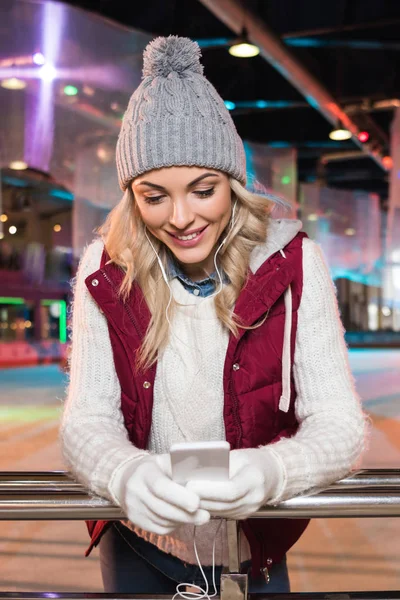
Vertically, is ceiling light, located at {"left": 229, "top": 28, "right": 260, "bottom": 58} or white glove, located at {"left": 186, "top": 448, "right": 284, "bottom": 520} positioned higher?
ceiling light, located at {"left": 229, "top": 28, "right": 260, "bottom": 58}

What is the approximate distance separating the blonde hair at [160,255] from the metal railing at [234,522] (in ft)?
0.95

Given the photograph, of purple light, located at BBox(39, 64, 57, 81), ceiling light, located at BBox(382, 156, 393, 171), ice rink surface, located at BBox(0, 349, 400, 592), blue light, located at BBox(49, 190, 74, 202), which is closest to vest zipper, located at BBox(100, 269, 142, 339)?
ice rink surface, located at BBox(0, 349, 400, 592)

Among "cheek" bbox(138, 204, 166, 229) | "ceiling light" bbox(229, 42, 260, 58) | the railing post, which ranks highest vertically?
"ceiling light" bbox(229, 42, 260, 58)

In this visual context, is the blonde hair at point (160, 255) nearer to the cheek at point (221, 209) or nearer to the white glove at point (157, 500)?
the cheek at point (221, 209)

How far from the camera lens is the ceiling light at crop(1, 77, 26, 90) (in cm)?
520

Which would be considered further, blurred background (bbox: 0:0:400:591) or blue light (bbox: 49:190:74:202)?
blue light (bbox: 49:190:74:202)

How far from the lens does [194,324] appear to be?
113cm

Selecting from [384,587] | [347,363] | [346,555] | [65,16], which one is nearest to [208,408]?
[347,363]

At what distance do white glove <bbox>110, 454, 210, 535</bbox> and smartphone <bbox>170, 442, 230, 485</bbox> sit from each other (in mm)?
18

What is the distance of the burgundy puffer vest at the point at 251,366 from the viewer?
3.35 feet

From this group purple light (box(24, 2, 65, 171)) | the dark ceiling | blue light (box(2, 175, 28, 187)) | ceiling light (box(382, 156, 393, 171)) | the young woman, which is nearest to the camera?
the young woman

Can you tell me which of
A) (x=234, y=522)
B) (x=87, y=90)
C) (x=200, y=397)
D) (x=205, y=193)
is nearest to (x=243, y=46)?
(x=87, y=90)

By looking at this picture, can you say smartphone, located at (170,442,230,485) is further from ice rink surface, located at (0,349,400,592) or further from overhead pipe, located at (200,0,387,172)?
overhead pipe, located at (200,0,387,172)

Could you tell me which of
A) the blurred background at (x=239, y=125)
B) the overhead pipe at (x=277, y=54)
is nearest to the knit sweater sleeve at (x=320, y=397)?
the blurred background at (x=239, y=125)
